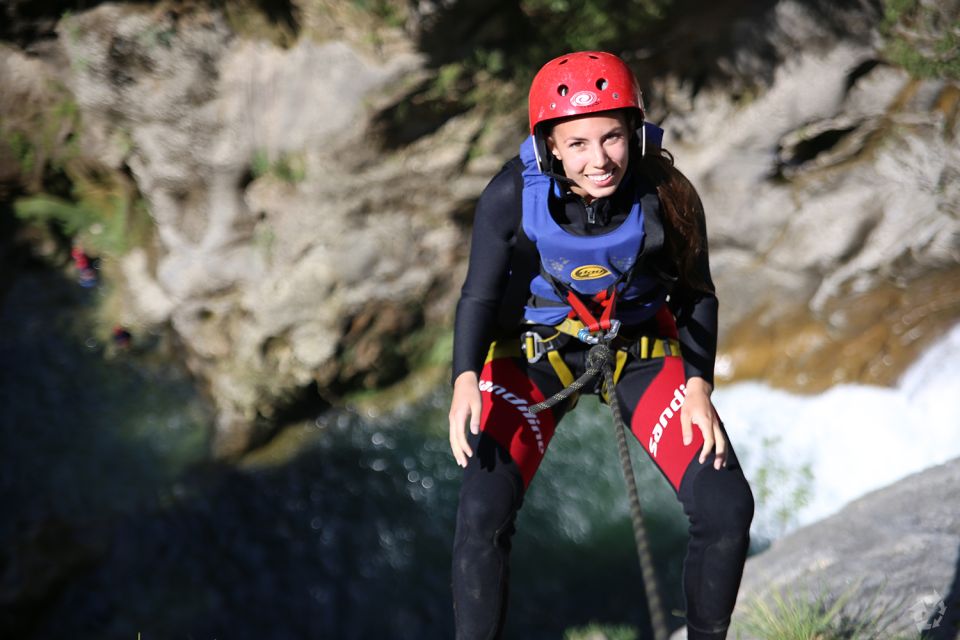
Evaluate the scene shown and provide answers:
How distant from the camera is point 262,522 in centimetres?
743

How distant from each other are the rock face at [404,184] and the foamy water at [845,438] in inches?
10.2

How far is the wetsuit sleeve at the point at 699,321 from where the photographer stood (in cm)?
307

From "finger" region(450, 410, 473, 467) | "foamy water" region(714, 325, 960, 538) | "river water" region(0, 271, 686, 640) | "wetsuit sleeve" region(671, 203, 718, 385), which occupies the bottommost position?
"river water" region(0, 271, 686, 640)

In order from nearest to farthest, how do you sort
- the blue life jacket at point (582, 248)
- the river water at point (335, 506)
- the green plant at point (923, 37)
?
the blue life jacket at point (582, 248) < the green plant at point (923, 37) < the river water at point (335, 506)

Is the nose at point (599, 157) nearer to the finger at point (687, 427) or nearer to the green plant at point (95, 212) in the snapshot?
the finger at point (687, 427)

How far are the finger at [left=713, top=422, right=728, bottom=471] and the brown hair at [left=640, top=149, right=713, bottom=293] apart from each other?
0.64 m

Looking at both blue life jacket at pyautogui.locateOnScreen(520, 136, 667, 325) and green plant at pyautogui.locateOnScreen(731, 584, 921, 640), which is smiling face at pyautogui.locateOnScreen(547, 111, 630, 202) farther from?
green plant at pyautogui.locateOnScreen(731, 584, 921, 640)

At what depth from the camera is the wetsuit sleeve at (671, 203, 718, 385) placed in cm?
307

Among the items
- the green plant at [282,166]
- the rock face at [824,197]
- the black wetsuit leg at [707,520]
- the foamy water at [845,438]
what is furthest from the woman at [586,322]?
the green plant at [282,166]

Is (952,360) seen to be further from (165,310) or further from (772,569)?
(165,310)

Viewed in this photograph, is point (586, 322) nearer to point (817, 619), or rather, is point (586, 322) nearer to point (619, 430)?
point (619, 430)

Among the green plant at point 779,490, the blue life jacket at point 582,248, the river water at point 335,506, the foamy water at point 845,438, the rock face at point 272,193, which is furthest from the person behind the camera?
the rock face at point 272,193

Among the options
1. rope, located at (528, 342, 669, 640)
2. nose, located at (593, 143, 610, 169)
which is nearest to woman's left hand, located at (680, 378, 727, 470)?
rope, located at (528, 342, 669, 640)

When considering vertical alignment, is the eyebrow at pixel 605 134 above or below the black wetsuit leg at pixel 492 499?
above
